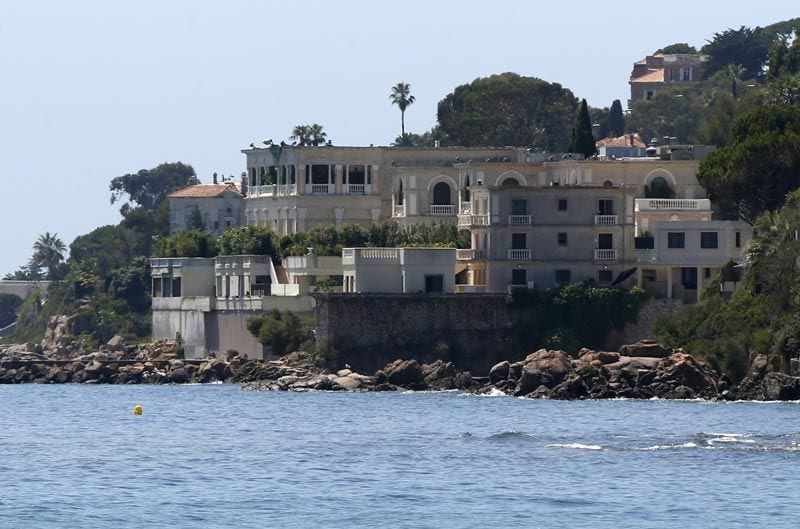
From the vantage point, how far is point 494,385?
98.3m

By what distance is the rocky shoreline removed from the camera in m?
92.2

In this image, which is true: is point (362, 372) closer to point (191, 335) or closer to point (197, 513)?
point (191, 335)

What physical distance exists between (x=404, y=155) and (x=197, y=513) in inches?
2805

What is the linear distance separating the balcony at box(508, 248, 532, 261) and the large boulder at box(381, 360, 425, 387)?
28.9ft

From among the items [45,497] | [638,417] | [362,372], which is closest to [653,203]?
[362,372]

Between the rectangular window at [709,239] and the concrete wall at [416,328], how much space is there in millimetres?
9156

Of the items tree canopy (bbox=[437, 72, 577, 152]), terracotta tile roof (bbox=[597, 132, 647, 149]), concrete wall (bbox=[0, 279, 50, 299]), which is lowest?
concrete wall (bbox=[0, 279, 50, 299])

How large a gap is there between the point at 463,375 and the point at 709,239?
44.1 feet

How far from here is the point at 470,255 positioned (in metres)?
109

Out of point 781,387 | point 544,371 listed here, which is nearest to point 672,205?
point 544,371

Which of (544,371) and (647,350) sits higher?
(647,350)

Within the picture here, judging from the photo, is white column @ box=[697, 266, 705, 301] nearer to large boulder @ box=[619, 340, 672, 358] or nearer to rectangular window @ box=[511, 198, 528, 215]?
rectangular window @ box=[511, 198, 528, 215]

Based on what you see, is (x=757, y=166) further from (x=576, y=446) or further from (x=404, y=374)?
(x=576, y=446)

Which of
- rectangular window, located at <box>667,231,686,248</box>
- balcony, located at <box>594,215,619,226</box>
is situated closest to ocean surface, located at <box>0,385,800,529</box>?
balcony, located at <box>594,215,619,226</box>
